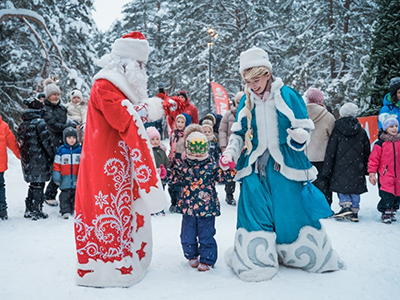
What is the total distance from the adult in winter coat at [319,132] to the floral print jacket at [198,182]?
2917mm

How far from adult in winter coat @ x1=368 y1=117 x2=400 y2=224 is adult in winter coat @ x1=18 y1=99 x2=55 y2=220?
512 cm

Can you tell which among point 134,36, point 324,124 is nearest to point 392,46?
point 324,124

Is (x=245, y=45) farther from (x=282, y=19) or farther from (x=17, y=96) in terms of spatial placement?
(x=17, y=96)

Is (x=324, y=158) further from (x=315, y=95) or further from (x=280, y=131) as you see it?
(x=280, y=131)

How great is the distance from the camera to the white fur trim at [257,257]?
3236 mm

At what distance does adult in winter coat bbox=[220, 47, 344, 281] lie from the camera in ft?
10.8

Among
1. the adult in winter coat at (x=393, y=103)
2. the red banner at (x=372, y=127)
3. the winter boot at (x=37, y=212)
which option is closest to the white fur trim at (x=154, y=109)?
the winter boot at (x=37, y=212)

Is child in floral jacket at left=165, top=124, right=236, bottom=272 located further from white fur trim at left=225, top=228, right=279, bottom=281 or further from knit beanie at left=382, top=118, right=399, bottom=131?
knit beanie at left=382, top=118, right=399, bottom=131

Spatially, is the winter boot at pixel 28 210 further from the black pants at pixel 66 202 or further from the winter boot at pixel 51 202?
the winter boot at pixel 51 202

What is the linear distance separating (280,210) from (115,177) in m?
1.56

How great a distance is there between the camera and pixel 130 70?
3.22 meters

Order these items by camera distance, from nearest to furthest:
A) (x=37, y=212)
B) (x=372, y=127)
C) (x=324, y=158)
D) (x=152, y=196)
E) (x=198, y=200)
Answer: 1. (x=152, y=196)
2. (x=198, y=200)
3. (x=37, y=212)
4. (x=324, y=158)
5. (x=372, y=127)

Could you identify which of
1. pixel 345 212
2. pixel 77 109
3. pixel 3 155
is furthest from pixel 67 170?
pixel 345 212

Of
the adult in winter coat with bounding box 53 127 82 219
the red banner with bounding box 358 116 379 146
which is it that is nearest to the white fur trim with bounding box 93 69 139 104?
the adult in winter coat with bounding box 53 127 82 219
